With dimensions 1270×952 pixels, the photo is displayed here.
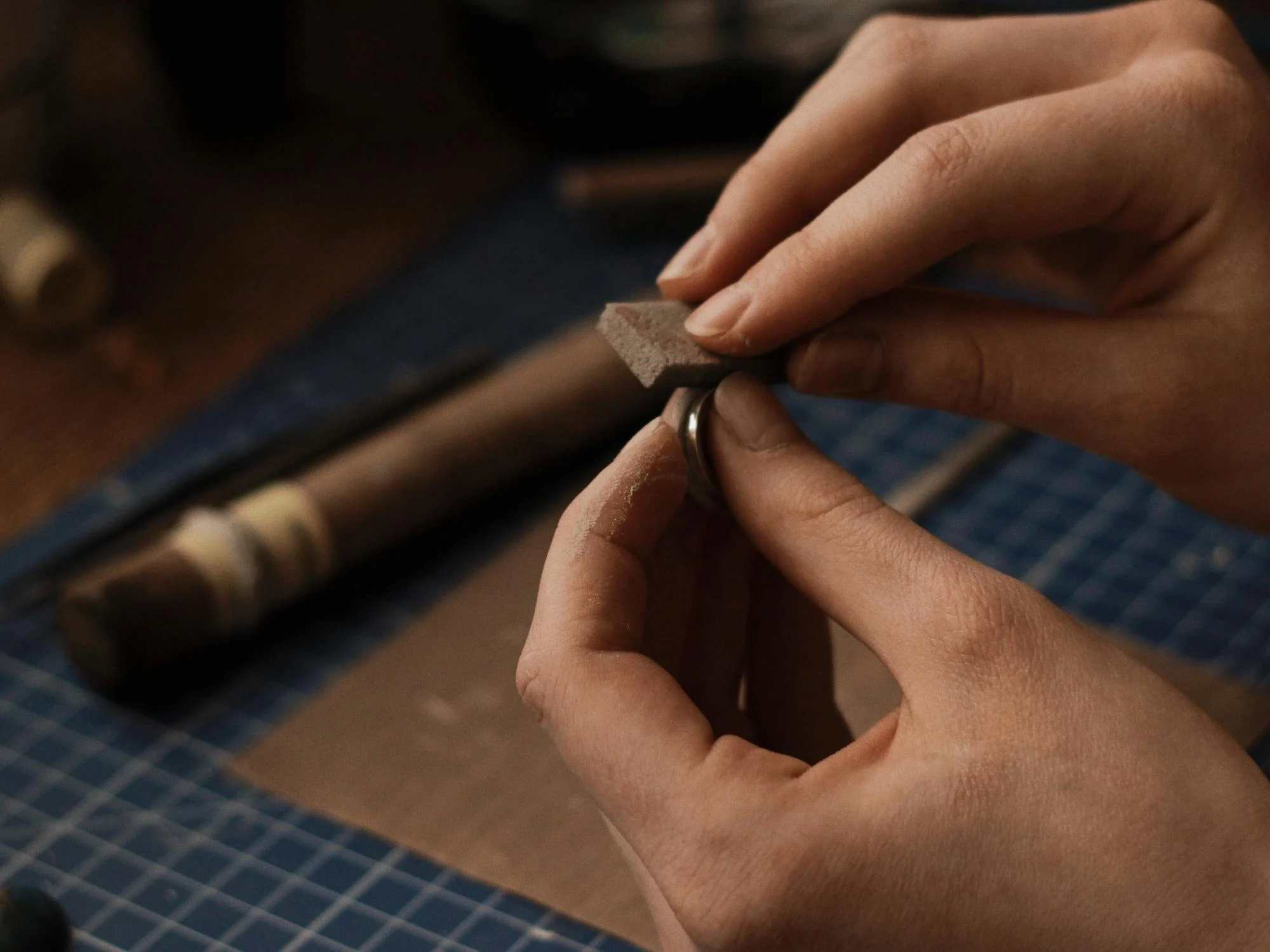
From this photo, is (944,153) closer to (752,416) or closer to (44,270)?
(752,416)

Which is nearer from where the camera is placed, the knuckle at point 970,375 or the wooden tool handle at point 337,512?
the knuckle at point 970,375

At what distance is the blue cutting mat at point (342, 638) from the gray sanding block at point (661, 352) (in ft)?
0.88

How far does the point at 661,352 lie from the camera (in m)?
0.62

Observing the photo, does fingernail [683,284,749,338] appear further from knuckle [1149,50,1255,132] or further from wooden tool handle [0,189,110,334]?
wooden tool handle [0,189,110,334]

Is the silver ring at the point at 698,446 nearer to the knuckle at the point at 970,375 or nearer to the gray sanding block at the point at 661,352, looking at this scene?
the gray sanding block at the point at 661,352

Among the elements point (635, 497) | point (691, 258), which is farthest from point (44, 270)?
point (635, 497)

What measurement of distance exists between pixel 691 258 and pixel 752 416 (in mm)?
141

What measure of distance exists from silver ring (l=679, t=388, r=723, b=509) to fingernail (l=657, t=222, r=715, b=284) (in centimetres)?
10

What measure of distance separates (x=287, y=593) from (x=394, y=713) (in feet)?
0.38

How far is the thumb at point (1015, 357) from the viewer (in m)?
0.70

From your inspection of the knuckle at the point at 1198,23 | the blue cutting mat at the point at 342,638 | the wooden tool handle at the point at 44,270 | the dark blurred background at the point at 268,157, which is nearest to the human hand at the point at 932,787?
the blue cutting mat at the point at 342,638

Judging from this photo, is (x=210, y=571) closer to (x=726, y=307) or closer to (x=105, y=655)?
(x=105, y=655)

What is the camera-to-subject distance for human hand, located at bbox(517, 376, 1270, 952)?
0.50 m

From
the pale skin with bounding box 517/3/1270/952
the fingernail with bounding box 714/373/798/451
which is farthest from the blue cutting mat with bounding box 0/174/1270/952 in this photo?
the fingernail with bounding box 714/373/798/451
